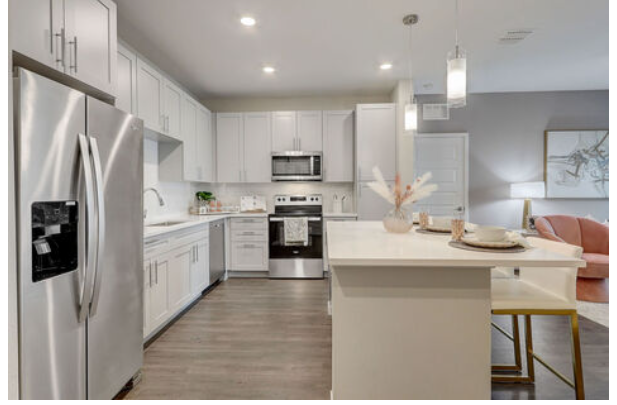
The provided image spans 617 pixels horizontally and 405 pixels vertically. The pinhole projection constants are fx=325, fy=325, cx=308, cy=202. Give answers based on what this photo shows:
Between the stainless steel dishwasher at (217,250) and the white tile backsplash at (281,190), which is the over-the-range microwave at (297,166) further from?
the stainless steel dishwasher at (217,250)

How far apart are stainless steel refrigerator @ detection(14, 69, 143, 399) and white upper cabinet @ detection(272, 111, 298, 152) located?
270 cm

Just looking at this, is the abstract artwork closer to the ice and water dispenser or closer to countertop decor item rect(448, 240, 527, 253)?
countertop decor item rect(448, 240, 527, 253)

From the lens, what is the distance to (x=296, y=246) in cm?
419

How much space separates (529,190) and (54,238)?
512 cm

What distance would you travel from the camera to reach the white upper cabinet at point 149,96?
271cm

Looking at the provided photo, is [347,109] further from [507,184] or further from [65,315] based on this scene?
[65,315]

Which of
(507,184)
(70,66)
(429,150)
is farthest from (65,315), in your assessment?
(507,184)

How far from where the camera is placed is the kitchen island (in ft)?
4.62

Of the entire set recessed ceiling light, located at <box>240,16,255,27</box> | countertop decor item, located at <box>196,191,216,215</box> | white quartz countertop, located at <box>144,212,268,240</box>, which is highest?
recessed ceiling light, located at <box>240,16,255,27</box>

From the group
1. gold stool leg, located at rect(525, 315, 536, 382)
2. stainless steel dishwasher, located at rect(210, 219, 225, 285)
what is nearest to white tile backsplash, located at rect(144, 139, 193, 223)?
stainless steel dishwasher, located at rect(210, 219, 225, 285)

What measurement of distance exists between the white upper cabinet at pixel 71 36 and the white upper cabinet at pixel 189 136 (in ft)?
5.43

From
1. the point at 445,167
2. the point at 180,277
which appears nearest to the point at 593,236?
the point at 445,167

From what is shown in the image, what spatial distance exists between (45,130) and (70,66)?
524 mm

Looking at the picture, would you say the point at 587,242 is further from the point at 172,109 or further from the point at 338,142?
the point at 172,109
